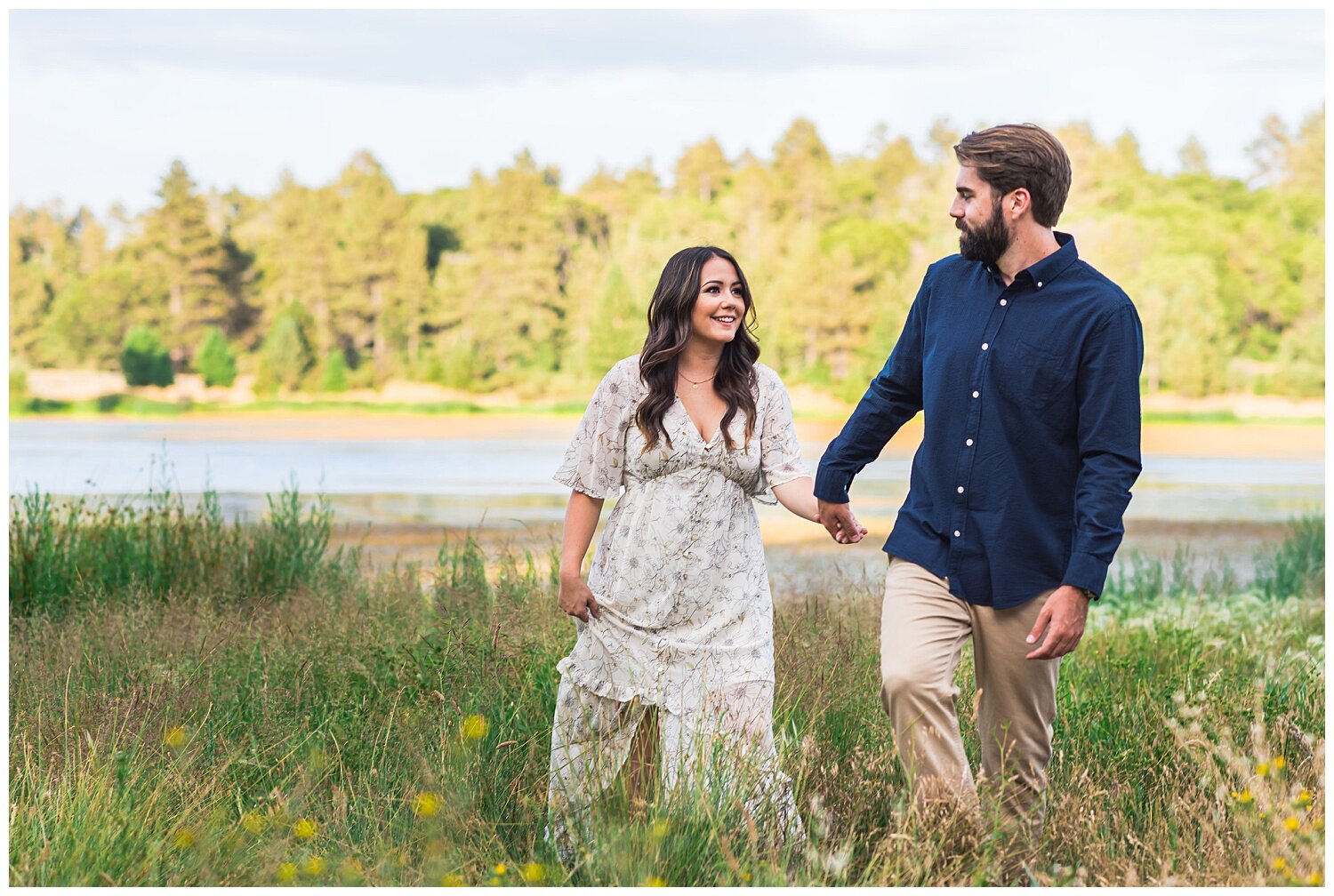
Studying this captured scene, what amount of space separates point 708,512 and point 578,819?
101 cm

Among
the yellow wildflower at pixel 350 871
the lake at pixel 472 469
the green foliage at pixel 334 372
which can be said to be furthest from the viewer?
the green foliage at pixel 334 372

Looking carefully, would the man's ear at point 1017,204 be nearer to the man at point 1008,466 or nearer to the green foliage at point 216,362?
the man at point 1008,466

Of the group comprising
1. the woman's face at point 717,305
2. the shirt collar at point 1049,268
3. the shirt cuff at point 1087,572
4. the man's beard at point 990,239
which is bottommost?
the shirt cuff at point 1087,572

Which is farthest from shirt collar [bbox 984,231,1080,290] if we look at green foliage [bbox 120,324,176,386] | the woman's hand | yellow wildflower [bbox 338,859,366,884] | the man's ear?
green foliage [bbox 120,324,176,386]

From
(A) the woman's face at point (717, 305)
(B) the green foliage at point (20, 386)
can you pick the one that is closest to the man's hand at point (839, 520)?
(A) the woman's face at point (717, 305)

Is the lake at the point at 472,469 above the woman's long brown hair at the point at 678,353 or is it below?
below

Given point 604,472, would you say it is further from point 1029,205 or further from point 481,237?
point 481,237

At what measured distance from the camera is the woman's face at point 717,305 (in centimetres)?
428

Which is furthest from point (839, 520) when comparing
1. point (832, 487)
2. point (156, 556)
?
point (156, 556)

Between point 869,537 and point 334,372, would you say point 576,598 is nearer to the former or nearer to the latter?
point 869,537

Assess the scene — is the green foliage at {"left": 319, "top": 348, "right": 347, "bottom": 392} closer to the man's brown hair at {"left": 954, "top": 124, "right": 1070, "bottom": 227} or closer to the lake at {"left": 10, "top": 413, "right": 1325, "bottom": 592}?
the lake at {"left": 10, "top": 413, "right": 1325, "bottom": 592}

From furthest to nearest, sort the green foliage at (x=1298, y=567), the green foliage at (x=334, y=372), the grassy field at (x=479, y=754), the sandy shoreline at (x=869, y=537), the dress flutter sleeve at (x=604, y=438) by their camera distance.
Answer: the green foliage at (x=334, y=372), the sandy shoreline at (x=869, y=537), the green foliage at (x=1298, y=567), the dress flutter sleeve at (x=604, y=438), the grassy field at (x=479, y=754)

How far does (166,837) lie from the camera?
3834 millimetres

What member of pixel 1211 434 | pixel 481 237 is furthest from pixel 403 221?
pixel 1211 434
